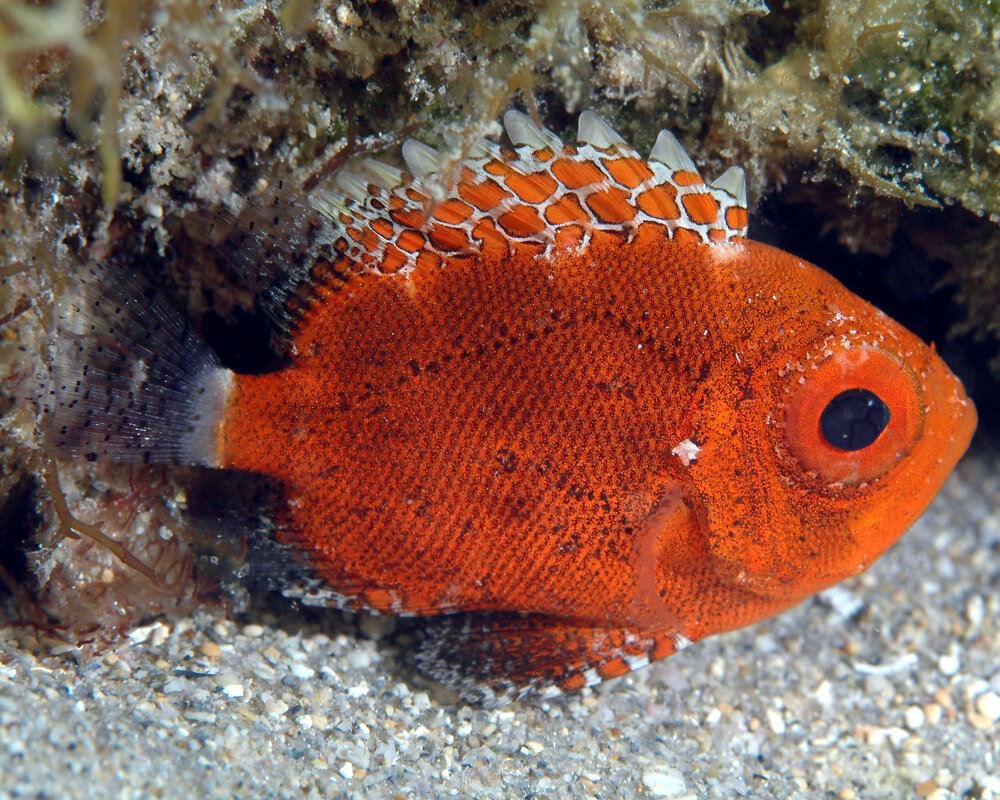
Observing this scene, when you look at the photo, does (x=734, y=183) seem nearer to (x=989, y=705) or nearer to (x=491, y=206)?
(x=491, y=206)

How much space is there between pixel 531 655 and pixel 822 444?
1.42m

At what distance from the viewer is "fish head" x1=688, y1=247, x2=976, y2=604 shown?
2.67 m

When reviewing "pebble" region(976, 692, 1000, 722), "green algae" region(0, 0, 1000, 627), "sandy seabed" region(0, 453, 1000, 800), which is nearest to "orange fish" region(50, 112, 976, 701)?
"green algae" region(0, 0, 1000, 627)

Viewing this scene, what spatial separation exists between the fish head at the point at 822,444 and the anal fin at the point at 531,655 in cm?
48

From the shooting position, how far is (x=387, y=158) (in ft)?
9.77

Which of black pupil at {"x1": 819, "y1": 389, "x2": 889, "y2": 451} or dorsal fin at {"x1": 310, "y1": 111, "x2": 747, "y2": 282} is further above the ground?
dorsal fin at {"x1": 310, "y1": 111, "x2": 747, "y2": 282}

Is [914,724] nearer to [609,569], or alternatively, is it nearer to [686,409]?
[609,569]

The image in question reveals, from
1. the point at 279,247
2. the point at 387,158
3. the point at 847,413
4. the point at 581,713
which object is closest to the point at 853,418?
the point at 847,413

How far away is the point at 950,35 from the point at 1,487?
3843mm

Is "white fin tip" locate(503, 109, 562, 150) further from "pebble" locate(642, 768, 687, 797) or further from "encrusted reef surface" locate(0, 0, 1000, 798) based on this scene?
"pebble" locate(642, 768, 687, 797)

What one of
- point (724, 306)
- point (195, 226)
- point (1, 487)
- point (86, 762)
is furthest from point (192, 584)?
point (724, 306)

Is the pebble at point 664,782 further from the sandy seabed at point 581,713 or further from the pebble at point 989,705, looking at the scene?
the pebble at point 989,705

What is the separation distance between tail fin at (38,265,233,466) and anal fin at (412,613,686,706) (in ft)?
4.33

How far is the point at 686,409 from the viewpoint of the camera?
2.66 metres
